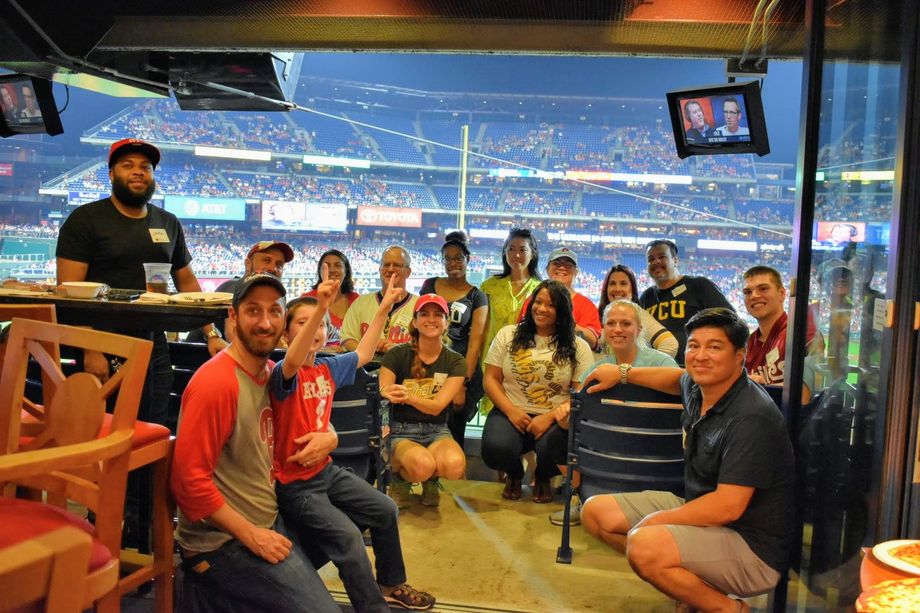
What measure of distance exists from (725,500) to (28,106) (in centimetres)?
532

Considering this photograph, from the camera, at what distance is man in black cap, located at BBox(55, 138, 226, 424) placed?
292 cm

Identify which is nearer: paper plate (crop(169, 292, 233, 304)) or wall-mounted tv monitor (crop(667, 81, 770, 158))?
paper plate (crop(169, 292, 233, 304))

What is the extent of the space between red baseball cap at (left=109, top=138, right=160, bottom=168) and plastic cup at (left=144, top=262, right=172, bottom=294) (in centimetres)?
45

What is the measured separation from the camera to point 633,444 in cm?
309

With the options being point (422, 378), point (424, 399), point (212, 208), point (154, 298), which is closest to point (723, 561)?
point (424, 399)

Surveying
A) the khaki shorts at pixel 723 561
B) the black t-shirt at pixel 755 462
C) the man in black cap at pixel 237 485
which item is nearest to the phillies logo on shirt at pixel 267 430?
the man in black cap at pixel 237 485

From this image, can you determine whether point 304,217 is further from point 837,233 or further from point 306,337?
point 837,233

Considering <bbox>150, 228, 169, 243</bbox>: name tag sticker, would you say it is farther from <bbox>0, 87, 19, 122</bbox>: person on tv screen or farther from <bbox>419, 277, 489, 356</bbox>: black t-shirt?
<bbox>0, 87, 19, 122</bbox>: person on tv screen

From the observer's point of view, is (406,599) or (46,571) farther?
(406,599)

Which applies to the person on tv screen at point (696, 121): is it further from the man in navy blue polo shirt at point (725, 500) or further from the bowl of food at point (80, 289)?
the bowl of food at point (80, 289)

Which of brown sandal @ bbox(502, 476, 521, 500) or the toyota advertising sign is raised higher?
the toyota advertising sign

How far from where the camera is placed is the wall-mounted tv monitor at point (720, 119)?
3920 mm

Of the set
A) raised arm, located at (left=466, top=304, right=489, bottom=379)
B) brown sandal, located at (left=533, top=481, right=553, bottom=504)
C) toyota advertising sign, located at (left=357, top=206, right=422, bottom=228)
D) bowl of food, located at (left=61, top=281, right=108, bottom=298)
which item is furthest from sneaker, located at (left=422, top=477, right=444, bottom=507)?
toyota advertising sign, located at (left=357, top=206, right=422, bottom=228)

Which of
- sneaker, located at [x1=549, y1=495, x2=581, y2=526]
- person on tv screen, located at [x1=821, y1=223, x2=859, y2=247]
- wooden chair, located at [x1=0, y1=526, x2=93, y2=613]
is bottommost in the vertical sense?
sneaker, located at [x1=549, y1=495, x2=581, y2=526]
